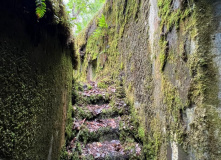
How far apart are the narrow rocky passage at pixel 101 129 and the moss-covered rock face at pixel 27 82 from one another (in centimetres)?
63

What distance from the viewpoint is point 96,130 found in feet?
9.59

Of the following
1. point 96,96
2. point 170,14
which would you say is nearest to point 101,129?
point 96,96

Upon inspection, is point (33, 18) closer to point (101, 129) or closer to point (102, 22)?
point (101, 129)

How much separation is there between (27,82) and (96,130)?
1848 mm

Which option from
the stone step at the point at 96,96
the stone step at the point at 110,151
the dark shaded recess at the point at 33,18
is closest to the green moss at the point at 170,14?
the dark shaded recess at the point at 33,18

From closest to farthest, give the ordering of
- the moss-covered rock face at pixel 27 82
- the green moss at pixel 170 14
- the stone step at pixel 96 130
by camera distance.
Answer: the moss-covered rock face at pixel 27 82
the green moss at pixel 170 14
the stone step at pixel 96 130

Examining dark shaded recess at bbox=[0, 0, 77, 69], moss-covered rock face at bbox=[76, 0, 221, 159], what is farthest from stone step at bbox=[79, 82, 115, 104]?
dark shaded recess at bbox=[0, 0, 77, 69]

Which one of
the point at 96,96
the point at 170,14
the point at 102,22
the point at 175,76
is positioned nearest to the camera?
the point at 175,76

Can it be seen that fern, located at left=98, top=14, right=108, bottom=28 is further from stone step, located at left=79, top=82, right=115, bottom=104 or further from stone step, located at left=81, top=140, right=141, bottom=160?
stone step, located at left=81, top=140, right=141, bottom=160

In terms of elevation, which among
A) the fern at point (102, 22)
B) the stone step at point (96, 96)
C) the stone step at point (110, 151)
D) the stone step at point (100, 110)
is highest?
the fern at point (102, 22)

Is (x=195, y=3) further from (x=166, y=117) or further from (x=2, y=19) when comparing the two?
(x=2, y=19)

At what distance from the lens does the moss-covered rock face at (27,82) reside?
1083 mm

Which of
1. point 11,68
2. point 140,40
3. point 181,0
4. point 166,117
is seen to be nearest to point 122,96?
point 140,40

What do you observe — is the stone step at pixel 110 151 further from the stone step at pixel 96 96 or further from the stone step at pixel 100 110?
the stone step at pixel 96 96
